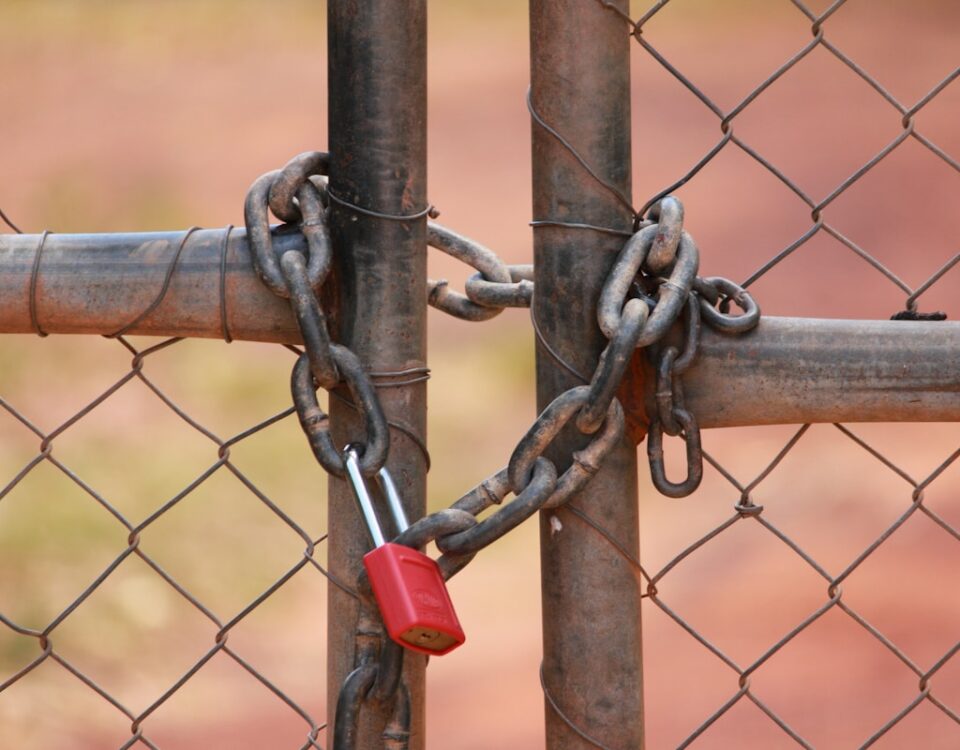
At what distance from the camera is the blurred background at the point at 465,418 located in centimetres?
252

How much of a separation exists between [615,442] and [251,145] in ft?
17.9

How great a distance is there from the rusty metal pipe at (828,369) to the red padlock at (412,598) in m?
0.17

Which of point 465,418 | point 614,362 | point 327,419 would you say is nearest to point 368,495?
point 327,419

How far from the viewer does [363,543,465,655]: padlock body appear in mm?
648

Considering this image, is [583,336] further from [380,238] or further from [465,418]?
[465,418]

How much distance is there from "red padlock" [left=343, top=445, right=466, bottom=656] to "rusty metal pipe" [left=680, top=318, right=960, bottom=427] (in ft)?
0.56

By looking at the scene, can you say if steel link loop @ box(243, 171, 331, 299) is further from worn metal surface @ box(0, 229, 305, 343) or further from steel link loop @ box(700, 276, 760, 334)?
steel link loop @ box(700, 276, 760, 334)

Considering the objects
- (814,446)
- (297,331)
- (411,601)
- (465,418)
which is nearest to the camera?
(411,601)

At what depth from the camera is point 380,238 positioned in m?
0.72

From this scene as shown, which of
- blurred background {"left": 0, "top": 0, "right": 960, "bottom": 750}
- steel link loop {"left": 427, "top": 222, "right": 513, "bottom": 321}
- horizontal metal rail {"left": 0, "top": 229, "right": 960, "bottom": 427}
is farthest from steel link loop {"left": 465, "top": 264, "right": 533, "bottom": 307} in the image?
blurred background {"left": 0, "top": 0, "right": 960, "bottom": 750}

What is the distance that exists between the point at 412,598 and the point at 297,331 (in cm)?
19

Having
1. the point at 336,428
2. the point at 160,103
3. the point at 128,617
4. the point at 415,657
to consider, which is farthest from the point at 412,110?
the point at 160,103

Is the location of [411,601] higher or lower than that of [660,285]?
lower

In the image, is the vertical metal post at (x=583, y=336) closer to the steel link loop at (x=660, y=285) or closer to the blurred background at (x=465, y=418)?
the steel link loop at (x=660, y=285)
